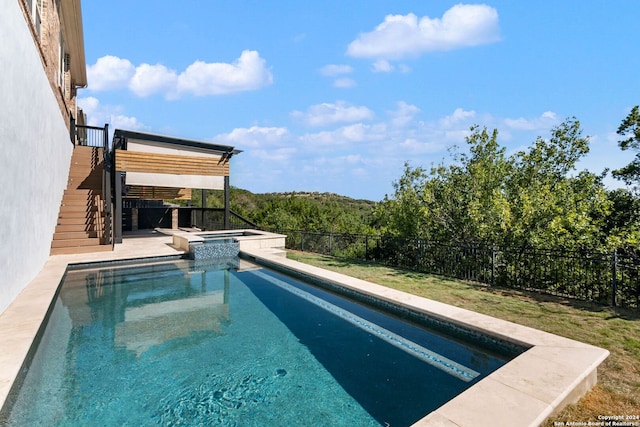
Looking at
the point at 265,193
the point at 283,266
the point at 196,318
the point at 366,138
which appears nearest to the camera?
the point at 196,318

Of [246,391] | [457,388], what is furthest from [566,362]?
[246,391]

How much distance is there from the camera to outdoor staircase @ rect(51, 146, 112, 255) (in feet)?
35.7

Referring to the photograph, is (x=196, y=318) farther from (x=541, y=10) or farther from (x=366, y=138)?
(x=366, y=138)

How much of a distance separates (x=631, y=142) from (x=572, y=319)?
1494 cm

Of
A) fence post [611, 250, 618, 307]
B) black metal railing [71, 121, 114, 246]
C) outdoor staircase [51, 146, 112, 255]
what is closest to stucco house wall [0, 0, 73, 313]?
outdoor staircase [51, 146, 112, 255]

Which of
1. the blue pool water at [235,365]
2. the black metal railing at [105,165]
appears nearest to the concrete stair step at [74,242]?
the black metal railing at [105,165]

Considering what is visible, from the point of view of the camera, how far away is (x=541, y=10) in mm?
10062

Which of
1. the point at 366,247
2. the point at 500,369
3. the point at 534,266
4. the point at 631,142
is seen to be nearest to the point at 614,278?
the point at 534,266

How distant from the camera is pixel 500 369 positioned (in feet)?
11.5

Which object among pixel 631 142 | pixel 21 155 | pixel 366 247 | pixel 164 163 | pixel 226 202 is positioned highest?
pixel 631 142

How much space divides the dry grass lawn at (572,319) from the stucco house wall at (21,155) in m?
7.07

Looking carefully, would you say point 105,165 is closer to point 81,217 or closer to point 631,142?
point 81,217

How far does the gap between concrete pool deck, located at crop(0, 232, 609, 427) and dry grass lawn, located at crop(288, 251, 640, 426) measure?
161 mm

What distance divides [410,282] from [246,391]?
17.8 ft
